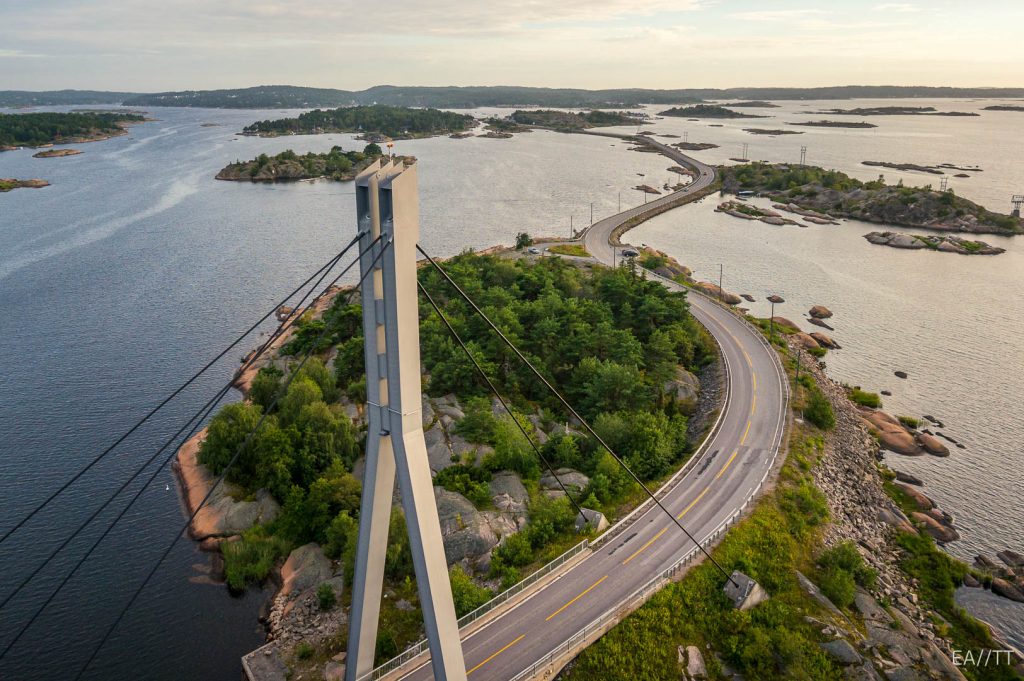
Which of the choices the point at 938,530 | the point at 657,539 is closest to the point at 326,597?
the point at 657,539

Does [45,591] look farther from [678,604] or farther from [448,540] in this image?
[678,604]

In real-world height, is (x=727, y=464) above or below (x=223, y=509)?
above

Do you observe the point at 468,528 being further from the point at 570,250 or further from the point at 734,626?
the point at 570,250

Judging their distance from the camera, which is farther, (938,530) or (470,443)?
(470,443)

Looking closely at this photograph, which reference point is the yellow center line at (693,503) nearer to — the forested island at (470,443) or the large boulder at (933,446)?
the forested island at (470,443)

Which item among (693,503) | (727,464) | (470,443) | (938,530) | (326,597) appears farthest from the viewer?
(470,443)

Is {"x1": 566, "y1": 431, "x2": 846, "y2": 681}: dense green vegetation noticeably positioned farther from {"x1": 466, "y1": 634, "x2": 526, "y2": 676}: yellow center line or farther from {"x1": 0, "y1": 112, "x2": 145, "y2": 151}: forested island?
{"x1": 0, "y1": 112, "x2": 145, "y2": 151}: forested island

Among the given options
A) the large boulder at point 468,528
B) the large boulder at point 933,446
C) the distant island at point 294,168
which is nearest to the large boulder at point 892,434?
the large boulder at point 933,446

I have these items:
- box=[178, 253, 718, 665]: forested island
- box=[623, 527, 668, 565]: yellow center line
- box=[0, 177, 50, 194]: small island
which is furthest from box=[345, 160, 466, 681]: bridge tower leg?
box=[0, 177, 50, 194]: small island
